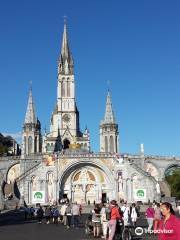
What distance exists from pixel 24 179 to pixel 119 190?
1252 centimetres

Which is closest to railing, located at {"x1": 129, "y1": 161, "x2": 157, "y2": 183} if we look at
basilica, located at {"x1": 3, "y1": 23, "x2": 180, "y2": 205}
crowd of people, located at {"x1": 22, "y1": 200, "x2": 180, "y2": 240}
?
basilica, located at {"x1": 3, "y1": 23, "x2": 180, "y2": 205}

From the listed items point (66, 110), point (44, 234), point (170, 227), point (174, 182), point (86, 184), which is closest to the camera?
point (170, 227)

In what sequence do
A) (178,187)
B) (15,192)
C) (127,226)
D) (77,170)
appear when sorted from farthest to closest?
(178,187) < (77,170) < (15,192) < (127,226)

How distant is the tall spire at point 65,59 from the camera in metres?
89.2

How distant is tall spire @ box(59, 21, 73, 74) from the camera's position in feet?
293

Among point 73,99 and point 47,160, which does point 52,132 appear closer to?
point 73,99

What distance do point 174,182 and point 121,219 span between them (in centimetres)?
5363

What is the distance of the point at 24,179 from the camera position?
60.3m

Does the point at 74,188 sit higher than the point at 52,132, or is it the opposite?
the point at 52,132

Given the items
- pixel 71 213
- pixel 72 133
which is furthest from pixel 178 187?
pixel 71 213

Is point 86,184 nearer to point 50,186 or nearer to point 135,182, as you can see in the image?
point 50,186

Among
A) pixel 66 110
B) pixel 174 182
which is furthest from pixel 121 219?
pixel 66 110

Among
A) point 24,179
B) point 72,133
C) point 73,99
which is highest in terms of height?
point 73,99

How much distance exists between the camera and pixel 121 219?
14742 millimetres
